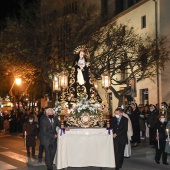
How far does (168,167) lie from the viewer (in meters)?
11.9

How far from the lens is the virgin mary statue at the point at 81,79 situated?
12727 millimetres

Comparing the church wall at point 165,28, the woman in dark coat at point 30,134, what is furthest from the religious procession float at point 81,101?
the church wall at point 165,28

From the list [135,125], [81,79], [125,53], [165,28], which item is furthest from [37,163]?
[165,28]

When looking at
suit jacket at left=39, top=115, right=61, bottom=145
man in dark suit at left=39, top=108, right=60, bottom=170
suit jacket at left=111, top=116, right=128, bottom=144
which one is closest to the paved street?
man in dark suit at left=39, top=108, right=60, bottom=170

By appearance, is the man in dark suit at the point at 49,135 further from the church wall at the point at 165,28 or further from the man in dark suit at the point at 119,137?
the church wall at the point at 165,28

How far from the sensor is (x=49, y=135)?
1088 centimetres

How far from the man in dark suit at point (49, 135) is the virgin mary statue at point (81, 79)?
168cm

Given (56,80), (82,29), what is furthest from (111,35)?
(56,80)

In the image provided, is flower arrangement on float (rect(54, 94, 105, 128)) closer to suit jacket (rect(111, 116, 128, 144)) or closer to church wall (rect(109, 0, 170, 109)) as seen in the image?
suit jacket (rect(111, 116, 128, 144))

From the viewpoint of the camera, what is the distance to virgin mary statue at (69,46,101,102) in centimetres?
1273

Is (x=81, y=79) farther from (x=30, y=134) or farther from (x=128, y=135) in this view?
(x=30, y=134)

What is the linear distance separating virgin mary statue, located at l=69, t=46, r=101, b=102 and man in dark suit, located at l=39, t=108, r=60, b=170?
168 cm

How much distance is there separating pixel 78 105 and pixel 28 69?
1616 cm

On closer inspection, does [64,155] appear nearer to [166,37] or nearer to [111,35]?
[111,35]
